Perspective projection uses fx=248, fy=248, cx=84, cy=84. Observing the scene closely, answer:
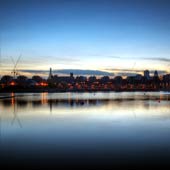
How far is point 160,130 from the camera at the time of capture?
57.2 feet

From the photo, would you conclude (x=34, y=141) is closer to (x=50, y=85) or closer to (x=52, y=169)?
(x=52, y=169)

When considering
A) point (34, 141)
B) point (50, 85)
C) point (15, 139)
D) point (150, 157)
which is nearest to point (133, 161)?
point (150, 157)

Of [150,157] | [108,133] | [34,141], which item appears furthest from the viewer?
[108,133]

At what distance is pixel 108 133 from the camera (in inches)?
636

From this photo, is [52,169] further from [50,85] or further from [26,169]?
[50,85]

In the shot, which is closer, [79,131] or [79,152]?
[79,152]

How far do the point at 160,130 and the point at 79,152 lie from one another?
8.34m

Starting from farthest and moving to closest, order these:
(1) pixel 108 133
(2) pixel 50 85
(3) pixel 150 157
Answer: (2) pixel 50 85 < (1) pixel 108 133 < (3) pixel 150 157

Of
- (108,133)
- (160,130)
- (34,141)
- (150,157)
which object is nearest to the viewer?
(150,157)

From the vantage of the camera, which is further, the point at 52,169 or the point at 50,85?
the point at 50,85

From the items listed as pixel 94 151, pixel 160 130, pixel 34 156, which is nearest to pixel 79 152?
pixel 94 151

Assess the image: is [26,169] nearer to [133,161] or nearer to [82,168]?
[82,168]

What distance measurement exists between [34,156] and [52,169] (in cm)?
197

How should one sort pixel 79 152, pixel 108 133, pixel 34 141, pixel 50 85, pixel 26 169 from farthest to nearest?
pixel 50 85
pixel 108 133
pixel 34 141
pixel 79 152
pixel 26 169
